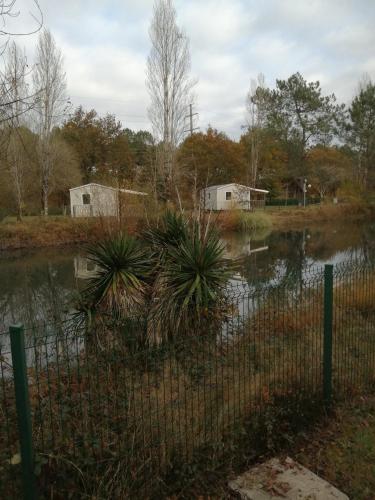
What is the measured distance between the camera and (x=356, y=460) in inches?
131

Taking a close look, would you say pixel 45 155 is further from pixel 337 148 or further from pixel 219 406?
pixel 337 148

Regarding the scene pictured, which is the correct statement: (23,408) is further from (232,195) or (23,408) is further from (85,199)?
(232,195)

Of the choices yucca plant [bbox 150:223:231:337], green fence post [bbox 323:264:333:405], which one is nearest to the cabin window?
yucca plant [bbox 150:223:231:337]

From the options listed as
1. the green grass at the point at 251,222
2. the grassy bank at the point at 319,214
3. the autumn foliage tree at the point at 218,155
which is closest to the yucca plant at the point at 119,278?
the green grass at the point at 251,222

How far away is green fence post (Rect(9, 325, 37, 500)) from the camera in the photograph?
2320 millimetres

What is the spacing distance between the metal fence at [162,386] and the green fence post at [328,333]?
1 centimetres

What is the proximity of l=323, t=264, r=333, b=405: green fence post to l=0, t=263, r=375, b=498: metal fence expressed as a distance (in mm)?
11

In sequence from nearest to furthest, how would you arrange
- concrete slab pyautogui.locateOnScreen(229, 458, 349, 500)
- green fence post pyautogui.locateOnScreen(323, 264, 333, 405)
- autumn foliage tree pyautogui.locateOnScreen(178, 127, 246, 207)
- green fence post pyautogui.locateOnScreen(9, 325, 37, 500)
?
green fence post pyautogui.locateOnScreen(9, 325, 37, 500), concrete slab pyautogui.locateOnScreen(229, 458, 349, 500), green fence post pyautogui.locateOnScreen(323, 264, 333, 405), autumn foliage tree pyautogui.locateOnScreen(178, 127, 246, 207)

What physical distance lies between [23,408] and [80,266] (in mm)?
14031

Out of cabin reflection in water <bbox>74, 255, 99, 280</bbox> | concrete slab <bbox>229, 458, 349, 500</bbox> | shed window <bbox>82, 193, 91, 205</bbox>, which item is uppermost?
shed window <bbox>82, 193, 91, 205</bbox>

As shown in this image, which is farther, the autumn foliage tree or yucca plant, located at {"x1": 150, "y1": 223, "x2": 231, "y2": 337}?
the autumn foliage tree

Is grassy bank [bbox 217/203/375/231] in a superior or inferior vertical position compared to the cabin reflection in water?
superior

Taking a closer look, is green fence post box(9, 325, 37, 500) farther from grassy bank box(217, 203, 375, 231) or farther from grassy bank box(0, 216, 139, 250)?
grassy bank box(217, 203, 375, 231)

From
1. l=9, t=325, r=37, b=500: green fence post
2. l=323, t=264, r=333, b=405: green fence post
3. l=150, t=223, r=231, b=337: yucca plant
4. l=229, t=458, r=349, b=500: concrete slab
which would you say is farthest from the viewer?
l=150, t=223, r=231, b=337: yucca plant
